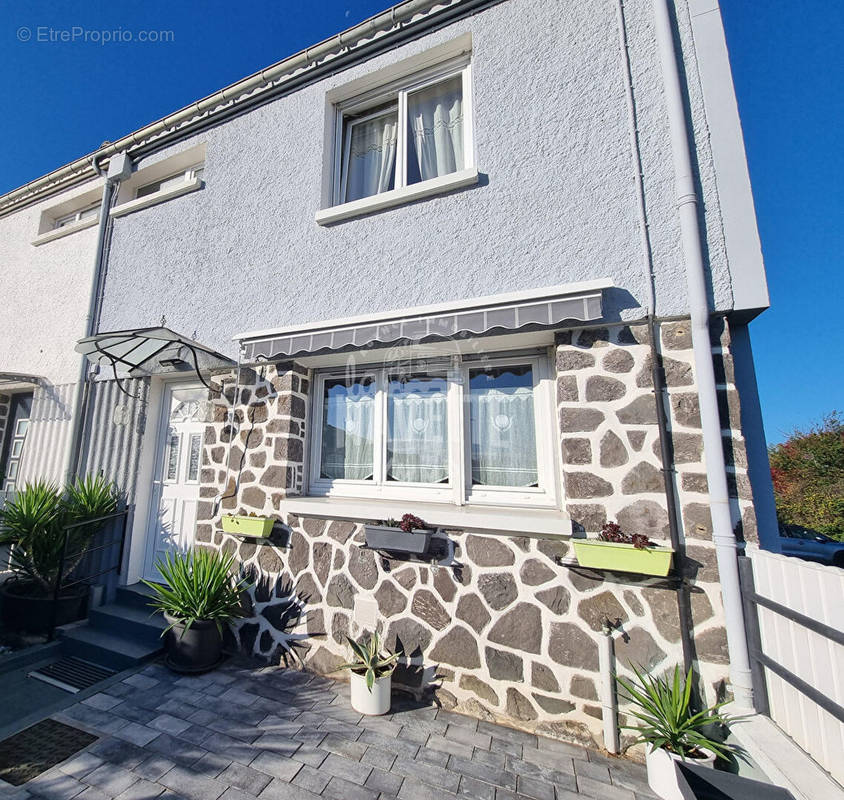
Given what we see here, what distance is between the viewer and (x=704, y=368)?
16.9 ft

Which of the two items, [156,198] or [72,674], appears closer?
[72,674]

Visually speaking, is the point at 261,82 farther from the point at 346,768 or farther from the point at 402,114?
the point at 346,768

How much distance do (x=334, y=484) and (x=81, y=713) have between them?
4.90 metres

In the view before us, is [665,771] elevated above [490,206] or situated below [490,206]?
below

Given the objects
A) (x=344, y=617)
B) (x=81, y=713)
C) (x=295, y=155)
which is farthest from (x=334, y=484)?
(x=295, y=155)

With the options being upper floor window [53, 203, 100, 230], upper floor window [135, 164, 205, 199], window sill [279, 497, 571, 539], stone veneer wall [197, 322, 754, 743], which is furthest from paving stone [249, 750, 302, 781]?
upper floor window [53, 203, 100, 230]

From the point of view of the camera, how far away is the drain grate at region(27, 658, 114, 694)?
6.59 metres

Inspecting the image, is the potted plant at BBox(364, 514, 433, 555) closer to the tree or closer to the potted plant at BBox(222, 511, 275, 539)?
the potted plant at BBox(222, 511, 275, 539)

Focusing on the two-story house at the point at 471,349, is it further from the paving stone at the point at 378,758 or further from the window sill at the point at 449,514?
the paving stone at the point at 378,758

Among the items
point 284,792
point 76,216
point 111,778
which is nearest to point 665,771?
point 284,792

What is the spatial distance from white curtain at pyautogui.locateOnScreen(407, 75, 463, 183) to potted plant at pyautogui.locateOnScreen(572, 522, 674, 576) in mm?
7307

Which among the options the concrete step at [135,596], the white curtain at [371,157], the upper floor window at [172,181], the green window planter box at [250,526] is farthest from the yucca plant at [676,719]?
the upper floor window at [172,181]

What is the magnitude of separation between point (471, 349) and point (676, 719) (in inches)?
221

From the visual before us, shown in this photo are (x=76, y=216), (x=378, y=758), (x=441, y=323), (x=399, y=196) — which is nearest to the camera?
(x=378, y=758)
